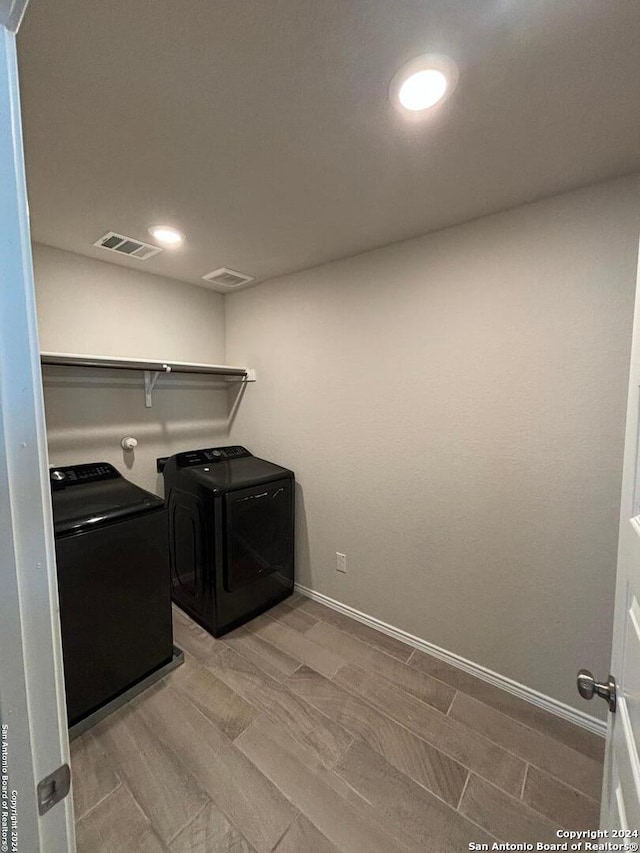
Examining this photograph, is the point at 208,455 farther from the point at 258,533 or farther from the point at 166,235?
the point at 166,235

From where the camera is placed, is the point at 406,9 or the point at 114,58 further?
the point at 114,58

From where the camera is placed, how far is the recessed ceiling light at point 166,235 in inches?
69.9

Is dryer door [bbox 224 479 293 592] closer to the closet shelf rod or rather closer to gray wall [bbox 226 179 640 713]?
gray wall [bbox 226 179 640 713]

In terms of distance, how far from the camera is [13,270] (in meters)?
0.44

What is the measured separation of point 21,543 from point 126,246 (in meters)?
2.07

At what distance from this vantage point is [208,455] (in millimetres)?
2518

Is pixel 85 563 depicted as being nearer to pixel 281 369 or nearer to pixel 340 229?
pixel 281 369

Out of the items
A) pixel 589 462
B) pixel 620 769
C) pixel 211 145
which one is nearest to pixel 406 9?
pixel 211 145

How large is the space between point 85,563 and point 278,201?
1800 millimetres

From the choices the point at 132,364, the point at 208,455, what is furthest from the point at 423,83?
the point at 208,455

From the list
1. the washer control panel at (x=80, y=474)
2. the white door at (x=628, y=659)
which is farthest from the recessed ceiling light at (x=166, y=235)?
the white door at (x=628, y=659)

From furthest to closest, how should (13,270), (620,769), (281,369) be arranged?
(281,369) < (620,769) < (13,270)

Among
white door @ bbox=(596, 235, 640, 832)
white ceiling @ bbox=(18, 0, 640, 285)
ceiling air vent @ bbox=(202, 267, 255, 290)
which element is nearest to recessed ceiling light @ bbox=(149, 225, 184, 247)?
white ceiling @ bbox=(18, 0, 640, 285)

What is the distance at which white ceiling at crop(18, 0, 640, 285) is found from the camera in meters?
0.79
